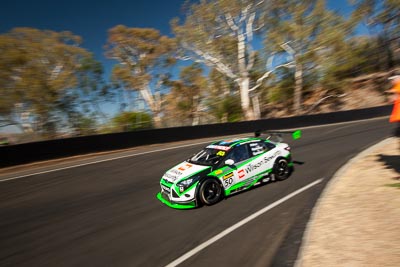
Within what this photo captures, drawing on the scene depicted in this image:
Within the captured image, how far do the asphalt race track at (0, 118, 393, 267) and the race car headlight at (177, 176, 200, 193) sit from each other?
0.57 meters

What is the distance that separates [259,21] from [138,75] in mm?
16694

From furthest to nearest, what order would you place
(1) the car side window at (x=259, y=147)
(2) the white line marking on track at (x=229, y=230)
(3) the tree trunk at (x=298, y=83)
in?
(3) the tree trunk at (x=298, y=83), (1) the car side window at (x=259, y=147), (2) the white line marking on track at (x=229, y=230)

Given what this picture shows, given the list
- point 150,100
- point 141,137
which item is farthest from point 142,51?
point 141,137

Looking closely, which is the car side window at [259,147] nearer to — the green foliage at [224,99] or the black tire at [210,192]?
the black tire at [210,192]

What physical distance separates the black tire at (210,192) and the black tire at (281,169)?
2.22 metres

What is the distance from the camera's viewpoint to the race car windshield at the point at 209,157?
828 centimetres

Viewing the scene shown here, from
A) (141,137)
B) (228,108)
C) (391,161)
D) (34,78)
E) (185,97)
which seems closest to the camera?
(391,161)

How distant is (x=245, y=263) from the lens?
5066 mm

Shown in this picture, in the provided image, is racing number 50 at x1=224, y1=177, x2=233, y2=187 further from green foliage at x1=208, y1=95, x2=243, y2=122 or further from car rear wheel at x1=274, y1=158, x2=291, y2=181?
green foliage at x1=208, y1=95, x2=243, y2=122

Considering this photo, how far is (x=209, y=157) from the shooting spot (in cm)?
858

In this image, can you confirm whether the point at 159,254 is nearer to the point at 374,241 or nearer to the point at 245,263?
the point at 245,263

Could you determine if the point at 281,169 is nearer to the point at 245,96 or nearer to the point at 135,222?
the point at 135,222

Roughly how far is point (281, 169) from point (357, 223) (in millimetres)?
3688

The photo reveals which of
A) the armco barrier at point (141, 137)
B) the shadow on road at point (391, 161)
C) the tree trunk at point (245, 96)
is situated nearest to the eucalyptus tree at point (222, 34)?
the tree trunk at point (245, 96)
